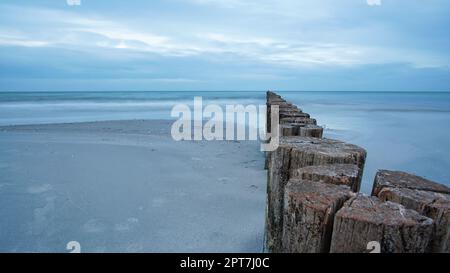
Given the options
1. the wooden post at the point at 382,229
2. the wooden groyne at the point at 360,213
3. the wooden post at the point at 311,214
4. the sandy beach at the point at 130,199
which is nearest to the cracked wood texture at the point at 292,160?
the wooden groyne at the point at 360,213

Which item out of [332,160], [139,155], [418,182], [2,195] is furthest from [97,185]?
[418,182]

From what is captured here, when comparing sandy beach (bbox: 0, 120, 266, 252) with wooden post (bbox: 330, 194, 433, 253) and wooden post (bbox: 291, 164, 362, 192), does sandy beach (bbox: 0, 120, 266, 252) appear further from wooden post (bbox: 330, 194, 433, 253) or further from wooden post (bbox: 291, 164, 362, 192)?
wooden post (bbox: 330, 194, 433, 253)

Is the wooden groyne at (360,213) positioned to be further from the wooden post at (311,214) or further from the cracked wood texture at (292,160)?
the cracked wood texture at (292,160)

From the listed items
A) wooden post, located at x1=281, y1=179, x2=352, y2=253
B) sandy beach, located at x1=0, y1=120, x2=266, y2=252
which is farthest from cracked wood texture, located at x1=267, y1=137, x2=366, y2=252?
sandy beach, located at x1=0, y1=120, x2=266, y2=252

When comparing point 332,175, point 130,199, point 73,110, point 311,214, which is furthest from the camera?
point 73,110

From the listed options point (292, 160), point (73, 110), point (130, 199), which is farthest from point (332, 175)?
point (73, 110)

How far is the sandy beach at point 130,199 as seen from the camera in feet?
10.3

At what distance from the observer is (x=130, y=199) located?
4031 millimetres

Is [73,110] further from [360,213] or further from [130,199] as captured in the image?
[360,213]

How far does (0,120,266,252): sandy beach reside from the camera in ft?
10.3

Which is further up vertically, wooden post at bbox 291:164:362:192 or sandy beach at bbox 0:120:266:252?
wooden post at bbox 291:164:362:192

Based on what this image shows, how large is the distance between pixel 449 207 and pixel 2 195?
483 cm

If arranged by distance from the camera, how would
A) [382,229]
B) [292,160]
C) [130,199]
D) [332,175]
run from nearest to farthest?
1. [382,229]
2. [332,175]
3. [292,160]
4. [130,199]
